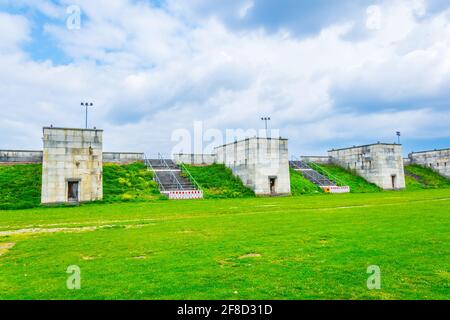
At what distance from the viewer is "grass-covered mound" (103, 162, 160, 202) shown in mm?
31600

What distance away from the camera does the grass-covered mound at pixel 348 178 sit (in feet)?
145

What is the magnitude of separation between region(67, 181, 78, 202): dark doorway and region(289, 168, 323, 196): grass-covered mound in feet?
71.9

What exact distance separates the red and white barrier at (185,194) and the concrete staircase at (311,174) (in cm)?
1578

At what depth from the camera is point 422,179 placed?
176ft

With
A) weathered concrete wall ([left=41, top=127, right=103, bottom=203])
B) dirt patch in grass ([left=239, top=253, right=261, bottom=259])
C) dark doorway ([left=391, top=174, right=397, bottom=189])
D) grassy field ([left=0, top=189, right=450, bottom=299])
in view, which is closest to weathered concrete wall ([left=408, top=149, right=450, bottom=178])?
dark doorway ([left=391, top=174, right=397, bottom=189])

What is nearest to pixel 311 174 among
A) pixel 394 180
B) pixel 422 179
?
pixel 394 180

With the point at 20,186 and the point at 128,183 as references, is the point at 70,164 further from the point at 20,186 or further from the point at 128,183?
the point at 128,183

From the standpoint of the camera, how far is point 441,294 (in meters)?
6.00

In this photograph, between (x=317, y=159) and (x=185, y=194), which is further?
(x=317, y=159)

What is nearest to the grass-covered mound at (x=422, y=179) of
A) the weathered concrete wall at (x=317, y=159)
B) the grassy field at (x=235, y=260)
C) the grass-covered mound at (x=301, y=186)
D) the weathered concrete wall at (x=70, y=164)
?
the weathered concrete wall at (x=317, y=159)

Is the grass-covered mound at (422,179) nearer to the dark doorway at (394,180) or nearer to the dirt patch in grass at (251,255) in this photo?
the dark doorway at (394,180)

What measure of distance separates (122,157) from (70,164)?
12101mm

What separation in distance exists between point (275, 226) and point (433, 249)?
6.07 m
